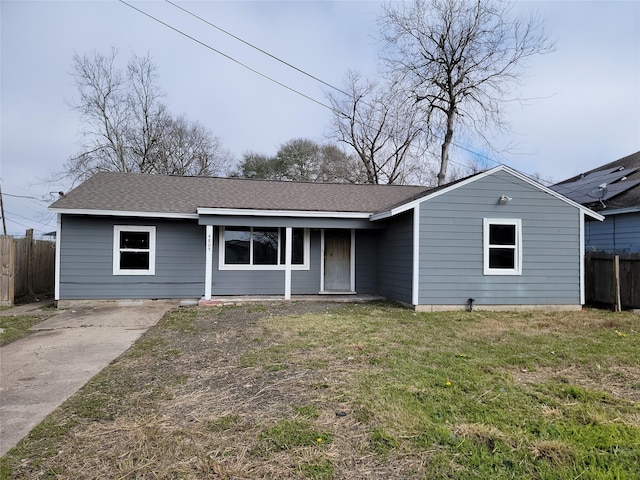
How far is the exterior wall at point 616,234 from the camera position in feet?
37.0

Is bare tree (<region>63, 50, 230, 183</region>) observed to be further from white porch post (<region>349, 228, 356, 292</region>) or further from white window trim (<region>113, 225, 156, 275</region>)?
white porch post (<region>349, 228, 356, 292</region>)

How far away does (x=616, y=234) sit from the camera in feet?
39.2

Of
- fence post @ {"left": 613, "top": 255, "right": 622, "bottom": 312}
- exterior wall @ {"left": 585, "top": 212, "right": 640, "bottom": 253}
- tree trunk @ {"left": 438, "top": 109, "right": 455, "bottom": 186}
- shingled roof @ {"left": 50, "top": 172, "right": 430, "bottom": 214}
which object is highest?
tree trunk @ {"left": 438, "top": 109, "right": 455, "bottom": 186}

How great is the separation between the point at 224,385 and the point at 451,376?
2.50 metres

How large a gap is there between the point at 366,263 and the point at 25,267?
10.2m

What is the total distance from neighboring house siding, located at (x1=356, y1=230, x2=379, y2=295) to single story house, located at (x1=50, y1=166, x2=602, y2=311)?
0.11ft

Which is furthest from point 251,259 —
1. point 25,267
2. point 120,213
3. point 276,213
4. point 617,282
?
point 617,282

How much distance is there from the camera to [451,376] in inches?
168

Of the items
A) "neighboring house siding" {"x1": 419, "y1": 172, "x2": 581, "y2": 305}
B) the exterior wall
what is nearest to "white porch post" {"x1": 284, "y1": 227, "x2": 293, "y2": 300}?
"neighboring house siding" {"x1": 419, "y1": 172, "x2": 581, "y2": 305}

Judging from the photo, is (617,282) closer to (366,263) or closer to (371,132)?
(366,263)

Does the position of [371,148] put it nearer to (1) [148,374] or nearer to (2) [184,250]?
(2) [184,250]

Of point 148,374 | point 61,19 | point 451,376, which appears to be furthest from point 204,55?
point 451,376

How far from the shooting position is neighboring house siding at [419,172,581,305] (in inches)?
363

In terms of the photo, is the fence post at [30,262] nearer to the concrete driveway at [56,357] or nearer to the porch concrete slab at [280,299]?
the concrete driveway at [56,357]
